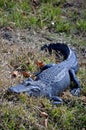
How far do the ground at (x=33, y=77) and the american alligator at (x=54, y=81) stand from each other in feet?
0.30

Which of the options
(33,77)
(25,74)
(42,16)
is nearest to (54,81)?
(33,77)

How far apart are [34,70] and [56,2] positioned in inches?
123

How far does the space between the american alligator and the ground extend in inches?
3.5

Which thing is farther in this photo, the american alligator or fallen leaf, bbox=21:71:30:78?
fallen leaf, bbox=21:71:30:78

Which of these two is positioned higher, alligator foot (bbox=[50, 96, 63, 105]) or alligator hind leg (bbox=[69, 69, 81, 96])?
alligator foot (bbox=[50, 96, 63, 105])

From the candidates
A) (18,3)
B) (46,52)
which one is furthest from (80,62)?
(18,3)

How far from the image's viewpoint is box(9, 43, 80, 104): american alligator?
523 centimetres

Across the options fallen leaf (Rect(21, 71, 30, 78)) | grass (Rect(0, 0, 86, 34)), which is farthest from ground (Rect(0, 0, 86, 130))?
grass (Rect(0, 0, 86, 34))

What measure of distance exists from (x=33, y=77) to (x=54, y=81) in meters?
0.31

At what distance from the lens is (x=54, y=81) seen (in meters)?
5.70

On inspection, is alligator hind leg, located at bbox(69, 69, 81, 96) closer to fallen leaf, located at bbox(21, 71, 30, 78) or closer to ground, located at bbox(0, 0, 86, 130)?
ground, located at bbox(0, 0, 86, 130)

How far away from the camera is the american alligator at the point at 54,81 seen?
5.23 m

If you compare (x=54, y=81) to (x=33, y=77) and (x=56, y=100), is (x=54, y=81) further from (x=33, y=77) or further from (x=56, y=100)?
(x=56, y=100)

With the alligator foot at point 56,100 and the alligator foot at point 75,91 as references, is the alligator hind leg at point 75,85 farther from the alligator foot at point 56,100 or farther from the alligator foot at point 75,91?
the alligator foot at point 56,100
